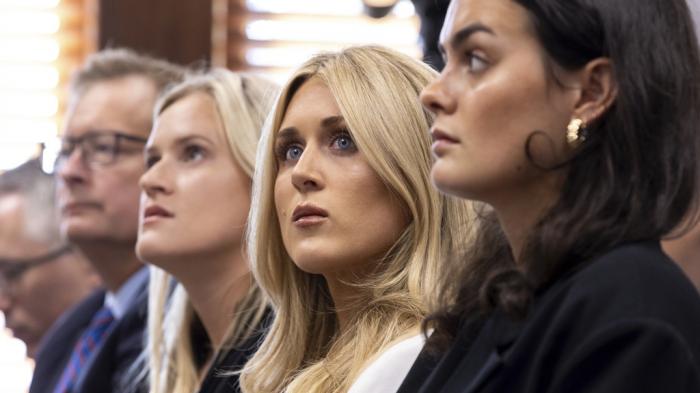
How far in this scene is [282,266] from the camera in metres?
2.43

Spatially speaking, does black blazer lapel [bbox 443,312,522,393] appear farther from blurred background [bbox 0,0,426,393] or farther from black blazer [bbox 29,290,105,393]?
blurred background [bbox 0,0,426,393]

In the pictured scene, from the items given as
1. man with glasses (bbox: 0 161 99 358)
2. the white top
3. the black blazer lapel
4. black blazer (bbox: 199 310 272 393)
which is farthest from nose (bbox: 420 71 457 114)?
man with glasses (bbox: 0 161 99 358)

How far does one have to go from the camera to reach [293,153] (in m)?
2.34

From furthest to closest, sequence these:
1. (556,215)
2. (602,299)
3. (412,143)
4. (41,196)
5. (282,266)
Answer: (41,196)
(282,266)
(412,143)
(556,215)
(602,299)

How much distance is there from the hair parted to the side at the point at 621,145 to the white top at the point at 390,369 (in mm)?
398

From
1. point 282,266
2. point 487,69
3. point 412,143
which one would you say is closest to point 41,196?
point 282,266

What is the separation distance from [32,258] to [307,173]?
2210 mm

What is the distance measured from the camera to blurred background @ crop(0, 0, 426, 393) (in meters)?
4.85

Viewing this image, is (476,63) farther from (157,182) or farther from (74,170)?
(74,170)

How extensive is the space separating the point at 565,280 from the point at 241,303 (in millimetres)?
1500

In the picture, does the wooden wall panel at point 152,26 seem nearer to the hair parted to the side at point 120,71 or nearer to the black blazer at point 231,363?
the hair parted to the side at point 120,71

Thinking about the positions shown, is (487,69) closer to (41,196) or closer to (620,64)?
(620,64)

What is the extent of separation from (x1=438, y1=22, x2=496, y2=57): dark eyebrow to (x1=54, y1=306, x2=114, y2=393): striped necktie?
2141mm

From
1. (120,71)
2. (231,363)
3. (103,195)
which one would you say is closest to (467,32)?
(231,363)
